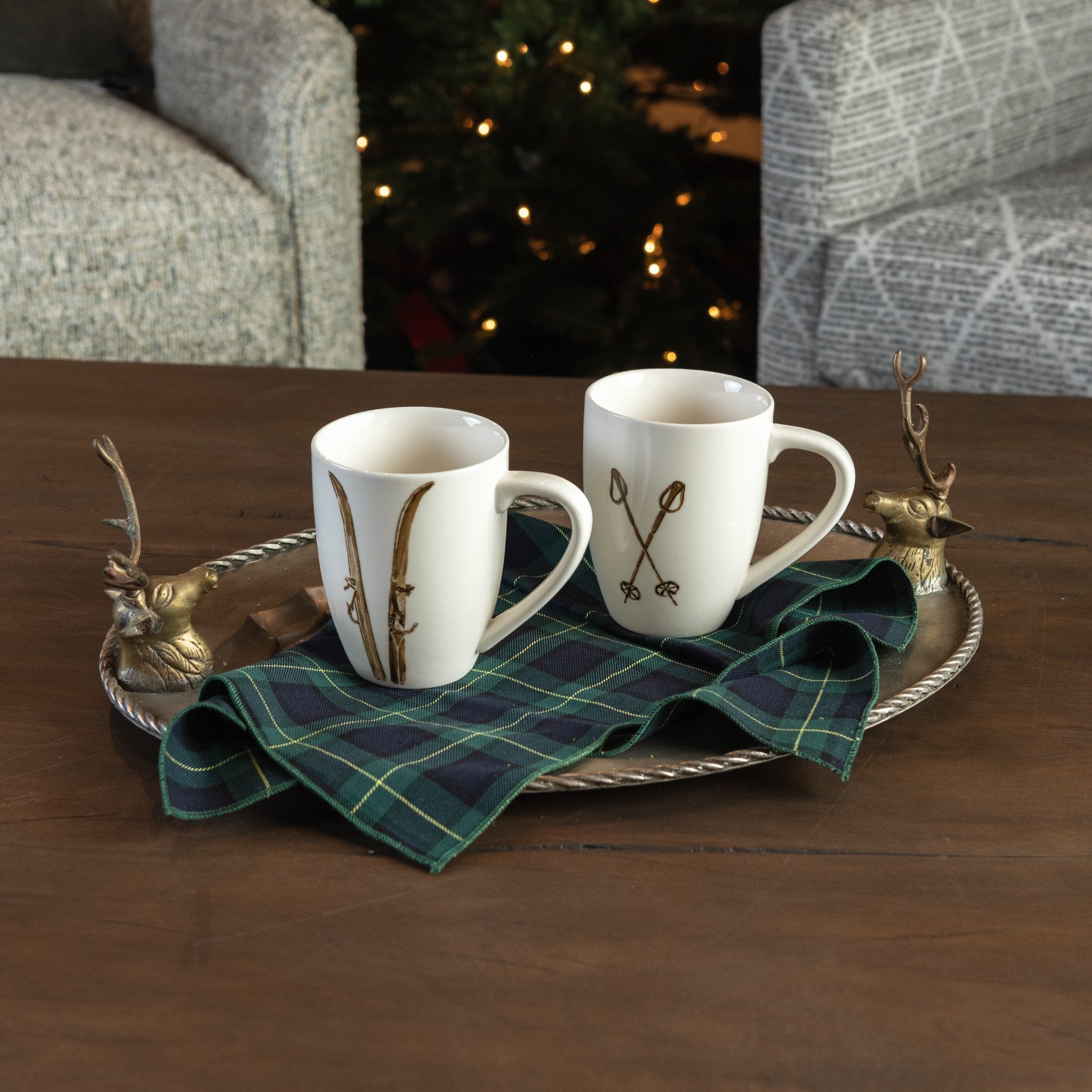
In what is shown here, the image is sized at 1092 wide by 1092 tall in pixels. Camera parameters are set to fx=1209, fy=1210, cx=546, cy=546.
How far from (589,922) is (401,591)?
0.15 meters

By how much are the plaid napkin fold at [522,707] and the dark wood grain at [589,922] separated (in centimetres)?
2

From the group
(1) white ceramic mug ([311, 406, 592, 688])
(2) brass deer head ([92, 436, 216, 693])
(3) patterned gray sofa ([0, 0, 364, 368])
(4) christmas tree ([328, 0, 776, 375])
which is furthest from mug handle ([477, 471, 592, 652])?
(4) christmas tree ([328, 0, 776, 375])

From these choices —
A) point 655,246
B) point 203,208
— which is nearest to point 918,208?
point 655,246

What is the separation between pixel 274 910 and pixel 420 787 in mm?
63

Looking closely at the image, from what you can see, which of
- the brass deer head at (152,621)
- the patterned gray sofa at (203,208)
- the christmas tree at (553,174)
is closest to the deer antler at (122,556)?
the brass deer head at (152,621)

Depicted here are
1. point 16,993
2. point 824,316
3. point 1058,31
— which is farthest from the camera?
point 1058,31

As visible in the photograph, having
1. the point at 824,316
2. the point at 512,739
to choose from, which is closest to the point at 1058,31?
the point at 824,316

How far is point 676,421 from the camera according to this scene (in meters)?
0.54

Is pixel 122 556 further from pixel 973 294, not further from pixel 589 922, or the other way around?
pixel 973 294

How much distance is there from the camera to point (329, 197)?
1.43 metres

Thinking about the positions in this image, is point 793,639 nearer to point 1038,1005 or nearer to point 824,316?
point 1038,1005

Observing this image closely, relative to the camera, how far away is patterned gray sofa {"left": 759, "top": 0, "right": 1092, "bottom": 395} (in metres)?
1.23

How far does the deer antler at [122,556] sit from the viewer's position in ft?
1.51

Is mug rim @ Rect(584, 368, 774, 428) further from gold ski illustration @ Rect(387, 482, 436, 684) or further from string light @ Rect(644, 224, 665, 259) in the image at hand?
string light @ Rect(644, 224, 665, 259)
